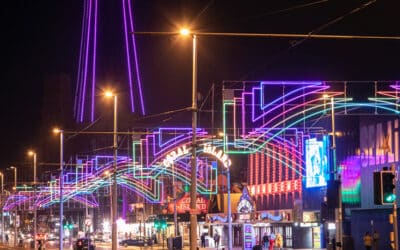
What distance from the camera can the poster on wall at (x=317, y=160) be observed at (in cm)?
5672

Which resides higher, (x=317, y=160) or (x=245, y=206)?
(x=317, y=160)

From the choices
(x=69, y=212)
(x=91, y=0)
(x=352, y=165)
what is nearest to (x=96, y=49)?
(x=91, y=0)

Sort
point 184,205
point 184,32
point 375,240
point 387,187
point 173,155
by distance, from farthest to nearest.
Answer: point 184,205
point 173,155
point 375,240
point 184,32
point 387,187

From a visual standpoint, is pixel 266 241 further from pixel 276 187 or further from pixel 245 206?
pixel 245 206

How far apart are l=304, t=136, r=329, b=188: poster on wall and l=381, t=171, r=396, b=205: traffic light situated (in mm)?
34172

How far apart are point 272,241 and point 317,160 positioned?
24.0ft

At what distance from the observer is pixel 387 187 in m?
21.8

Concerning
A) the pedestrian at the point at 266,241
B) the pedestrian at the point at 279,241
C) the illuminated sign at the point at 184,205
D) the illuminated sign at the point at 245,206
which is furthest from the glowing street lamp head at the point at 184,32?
the illuminated sign at the point at 184,205

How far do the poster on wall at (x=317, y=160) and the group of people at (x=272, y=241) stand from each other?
5.60 m

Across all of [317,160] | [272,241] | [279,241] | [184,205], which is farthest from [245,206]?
[184,205]

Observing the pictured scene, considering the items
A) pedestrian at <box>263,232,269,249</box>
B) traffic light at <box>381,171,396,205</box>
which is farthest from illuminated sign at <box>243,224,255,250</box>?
traffic light at <box>381,171,396,205</box>

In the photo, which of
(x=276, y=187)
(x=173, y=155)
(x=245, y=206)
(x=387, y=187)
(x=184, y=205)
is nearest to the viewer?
(x=387, y=187)

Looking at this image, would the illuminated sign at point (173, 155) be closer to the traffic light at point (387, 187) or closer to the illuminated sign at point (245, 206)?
the illuminated sign at point (245, 206)

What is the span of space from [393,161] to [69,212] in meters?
108
